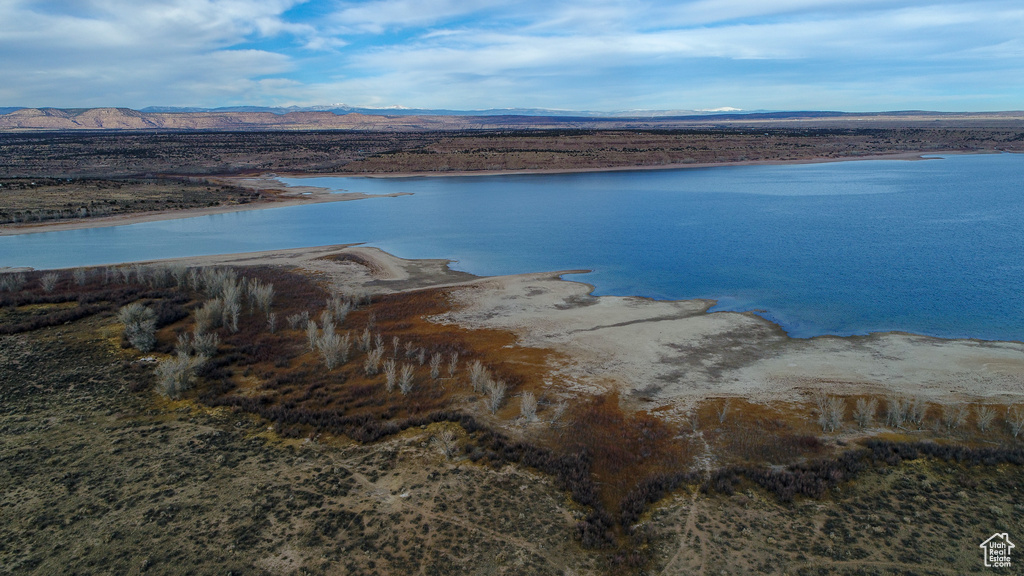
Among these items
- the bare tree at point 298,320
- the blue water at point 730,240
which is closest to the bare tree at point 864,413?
the blue water at point 730,240

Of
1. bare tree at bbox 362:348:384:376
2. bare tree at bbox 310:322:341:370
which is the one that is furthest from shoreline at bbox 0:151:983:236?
bare tree at bbox 362:348:384:376

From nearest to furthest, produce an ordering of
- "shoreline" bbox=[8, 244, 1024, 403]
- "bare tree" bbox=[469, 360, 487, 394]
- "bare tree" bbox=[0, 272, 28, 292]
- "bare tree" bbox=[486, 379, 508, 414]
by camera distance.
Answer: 1. "bare tree" bbox=[486, 379, 508, 414]
2. "shoreline" bbox=[8, 244, 1024, 403]
3. "bare tree" bbox=[469, 360, 487, 394]
4. "bare tree" bbox=[0, 272, 28, 292]

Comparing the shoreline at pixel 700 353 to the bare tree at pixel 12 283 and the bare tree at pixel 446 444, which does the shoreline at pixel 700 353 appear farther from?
the bare tree at pixel 12 283

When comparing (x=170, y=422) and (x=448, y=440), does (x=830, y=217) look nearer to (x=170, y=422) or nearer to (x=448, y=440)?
(x=448, y=440)

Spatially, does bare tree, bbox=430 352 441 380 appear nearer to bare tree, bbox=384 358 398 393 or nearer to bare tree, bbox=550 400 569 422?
bare tree, bbox=384 358 398 393

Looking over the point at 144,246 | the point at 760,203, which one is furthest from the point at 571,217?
the point at 144,246

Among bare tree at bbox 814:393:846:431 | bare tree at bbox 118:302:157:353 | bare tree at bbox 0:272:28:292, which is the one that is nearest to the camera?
bare tree at bbox 814:393:846:431
